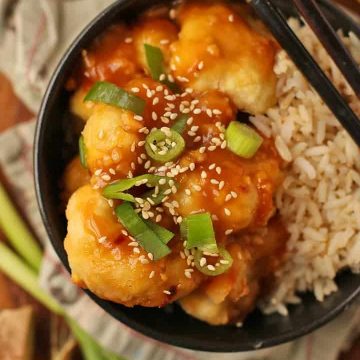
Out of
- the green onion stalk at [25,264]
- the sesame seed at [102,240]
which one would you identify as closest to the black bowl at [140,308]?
the sesame seed at [102,240]

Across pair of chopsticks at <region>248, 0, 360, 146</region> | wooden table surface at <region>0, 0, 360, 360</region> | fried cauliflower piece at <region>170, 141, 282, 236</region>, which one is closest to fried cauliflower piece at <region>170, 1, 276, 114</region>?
pair of chopsticks at <region>248, 0, 360, 146</region>

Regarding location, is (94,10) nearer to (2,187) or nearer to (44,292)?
(2,187)

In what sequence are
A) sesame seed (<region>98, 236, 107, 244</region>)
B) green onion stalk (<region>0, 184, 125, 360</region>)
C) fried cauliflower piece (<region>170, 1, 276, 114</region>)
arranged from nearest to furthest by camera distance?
1. sesame seed (<region>98, 236, 107, 244</region>)
2. fried cauliflower piece (<region>170, 1, 276, 114</region>)
3. green onion stalk (<region>0, 184, 125, 360</region>)

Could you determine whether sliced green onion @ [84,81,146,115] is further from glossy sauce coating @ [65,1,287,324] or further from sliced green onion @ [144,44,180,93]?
sliced green onion @ [144,44,180,93]

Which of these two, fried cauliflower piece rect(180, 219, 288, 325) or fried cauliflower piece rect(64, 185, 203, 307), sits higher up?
fried cauliflower piece rect(64, 185, 203, 307)

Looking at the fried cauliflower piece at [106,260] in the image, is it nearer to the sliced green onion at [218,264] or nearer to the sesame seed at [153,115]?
the sliced green onion at [218,264]

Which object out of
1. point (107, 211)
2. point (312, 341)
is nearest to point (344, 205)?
point (312, 341)

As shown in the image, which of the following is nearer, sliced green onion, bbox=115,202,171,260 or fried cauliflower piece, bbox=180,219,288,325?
sliced green onion, bbox=115,202,171,260
